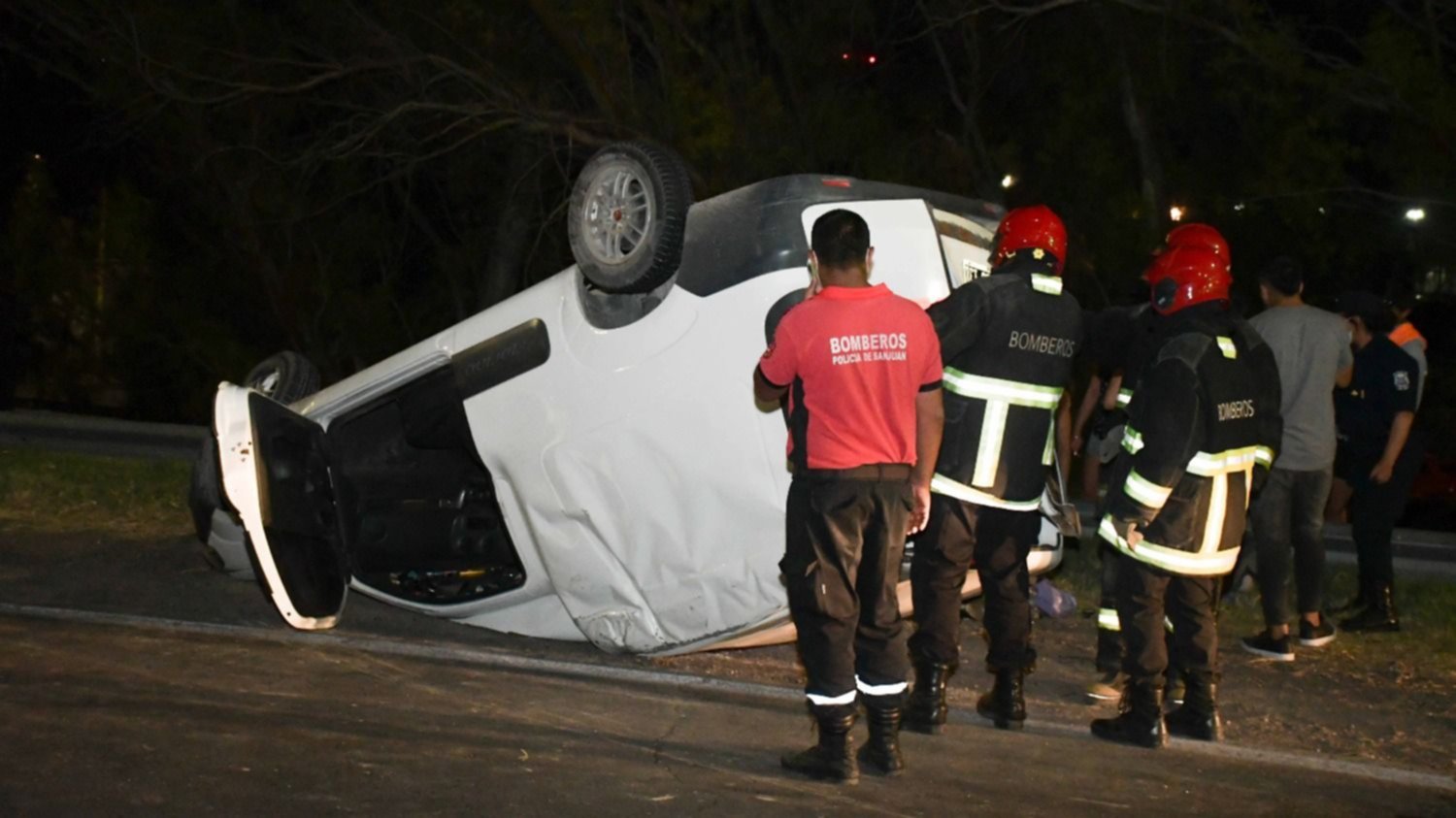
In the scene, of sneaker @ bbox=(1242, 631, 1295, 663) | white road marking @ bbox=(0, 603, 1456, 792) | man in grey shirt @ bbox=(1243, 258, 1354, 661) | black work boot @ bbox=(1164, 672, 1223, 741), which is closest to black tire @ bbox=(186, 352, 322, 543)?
white road marking @ bbox=(0, 603, 1456, 792)

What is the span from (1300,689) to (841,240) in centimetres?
306

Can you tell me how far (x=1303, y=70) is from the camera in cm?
1420

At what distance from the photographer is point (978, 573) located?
5.79 metres

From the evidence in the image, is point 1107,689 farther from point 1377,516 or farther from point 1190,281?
point 1377,516

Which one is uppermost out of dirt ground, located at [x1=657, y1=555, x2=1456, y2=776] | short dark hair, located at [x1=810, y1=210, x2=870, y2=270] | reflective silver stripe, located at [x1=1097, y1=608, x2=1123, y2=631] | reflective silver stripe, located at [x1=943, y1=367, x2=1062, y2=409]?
short dark hair, located at [x1=810, y1=210, x2=870, y2=270]

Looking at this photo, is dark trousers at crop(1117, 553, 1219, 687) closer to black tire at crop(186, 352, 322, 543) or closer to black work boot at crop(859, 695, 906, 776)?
black work boot at crop(859, 695, 906, 776)

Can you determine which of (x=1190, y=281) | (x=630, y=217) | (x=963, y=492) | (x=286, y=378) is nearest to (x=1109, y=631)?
(x=963, y=492)

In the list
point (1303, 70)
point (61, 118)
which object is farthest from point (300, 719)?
point (61, 118)

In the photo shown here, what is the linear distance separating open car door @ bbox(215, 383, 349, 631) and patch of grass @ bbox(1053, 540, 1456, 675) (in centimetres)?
352

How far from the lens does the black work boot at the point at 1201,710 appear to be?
5.75 m

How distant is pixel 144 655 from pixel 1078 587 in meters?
4.83

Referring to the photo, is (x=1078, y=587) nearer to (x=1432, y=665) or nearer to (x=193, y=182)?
(x=1432, y=665)

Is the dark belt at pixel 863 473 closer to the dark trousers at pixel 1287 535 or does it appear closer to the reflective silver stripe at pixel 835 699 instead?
the reflective silver stripe at pixel 835 699

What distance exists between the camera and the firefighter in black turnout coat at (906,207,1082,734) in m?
5.52
